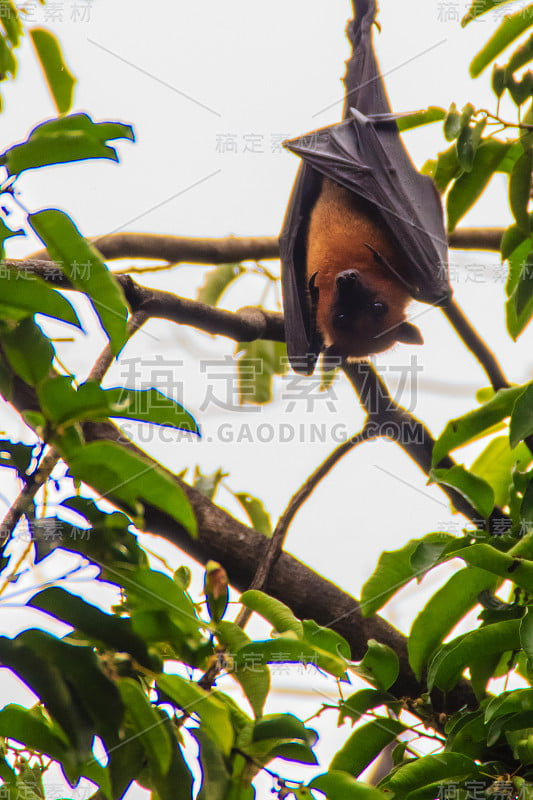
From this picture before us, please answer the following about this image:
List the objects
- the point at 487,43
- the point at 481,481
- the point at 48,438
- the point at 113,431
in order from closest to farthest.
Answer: the point at 48,438 → the point at 481,481 → the point at 487,43 → the point at 113,431

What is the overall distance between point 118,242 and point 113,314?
5.18 ft

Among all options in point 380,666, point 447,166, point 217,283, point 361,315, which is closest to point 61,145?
point 380,666

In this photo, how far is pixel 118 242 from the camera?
245 centimetres

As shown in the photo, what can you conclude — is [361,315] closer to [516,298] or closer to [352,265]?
[352,265]

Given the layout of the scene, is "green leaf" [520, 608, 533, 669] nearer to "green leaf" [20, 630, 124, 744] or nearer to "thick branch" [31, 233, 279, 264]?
Answer: "green leaf" [20, 630, 124, 744]

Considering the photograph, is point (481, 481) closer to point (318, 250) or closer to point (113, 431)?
point (113, 431)

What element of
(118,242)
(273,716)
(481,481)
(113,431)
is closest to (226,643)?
(273,716)

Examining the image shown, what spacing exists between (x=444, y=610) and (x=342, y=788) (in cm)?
45

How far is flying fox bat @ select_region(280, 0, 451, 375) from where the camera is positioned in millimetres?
2623

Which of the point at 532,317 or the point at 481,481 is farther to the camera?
the point at 532,317

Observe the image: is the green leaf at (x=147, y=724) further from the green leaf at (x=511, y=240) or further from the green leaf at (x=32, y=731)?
the green leaf at (x=511, y=240)

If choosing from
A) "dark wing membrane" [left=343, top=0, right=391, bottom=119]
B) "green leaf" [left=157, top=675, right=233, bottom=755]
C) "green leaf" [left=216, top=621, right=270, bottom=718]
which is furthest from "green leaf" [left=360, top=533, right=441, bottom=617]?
"dark wing membrane" [left=343, top=0, right=391, bottom=119]

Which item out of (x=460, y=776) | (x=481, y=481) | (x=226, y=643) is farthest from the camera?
(x=481, y=481)

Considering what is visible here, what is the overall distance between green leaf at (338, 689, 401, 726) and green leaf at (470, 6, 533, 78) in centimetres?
132
